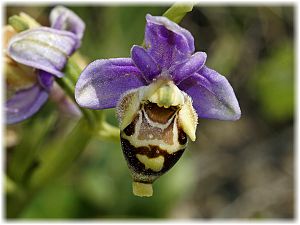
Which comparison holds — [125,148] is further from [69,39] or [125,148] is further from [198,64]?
[69,39]

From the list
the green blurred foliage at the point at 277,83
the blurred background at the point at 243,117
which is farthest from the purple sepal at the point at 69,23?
the green blurred foliage at the point at 277,83

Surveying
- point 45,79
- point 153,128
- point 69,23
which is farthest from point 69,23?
point 153,128

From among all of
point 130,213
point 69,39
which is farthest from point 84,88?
point 130,213

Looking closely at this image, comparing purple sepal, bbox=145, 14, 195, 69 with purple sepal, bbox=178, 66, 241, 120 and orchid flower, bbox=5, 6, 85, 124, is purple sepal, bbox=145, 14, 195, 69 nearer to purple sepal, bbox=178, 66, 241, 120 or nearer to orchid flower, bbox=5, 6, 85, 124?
purple sepal, bbox=178, 66, 241, 120

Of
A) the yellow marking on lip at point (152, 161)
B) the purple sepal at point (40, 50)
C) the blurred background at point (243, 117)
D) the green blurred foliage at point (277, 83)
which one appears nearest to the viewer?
the yellow marking on lip at point (152, 161)

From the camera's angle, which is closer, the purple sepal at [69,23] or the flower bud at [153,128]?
the flower bud at [153,128]

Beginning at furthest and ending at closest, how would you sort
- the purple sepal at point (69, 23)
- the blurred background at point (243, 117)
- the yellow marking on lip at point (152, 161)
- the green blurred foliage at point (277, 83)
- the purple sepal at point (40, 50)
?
the green blurred foliage at point (277, 83) < the blurred background at point (243, 117) < the purple sepal at point (69, 23) < the purple sepal at point (40, 50) < the yellow marking on lip at point (152, 161)

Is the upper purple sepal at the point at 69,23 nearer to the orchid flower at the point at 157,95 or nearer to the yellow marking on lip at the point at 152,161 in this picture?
the orchid flower at the point at 157,95
